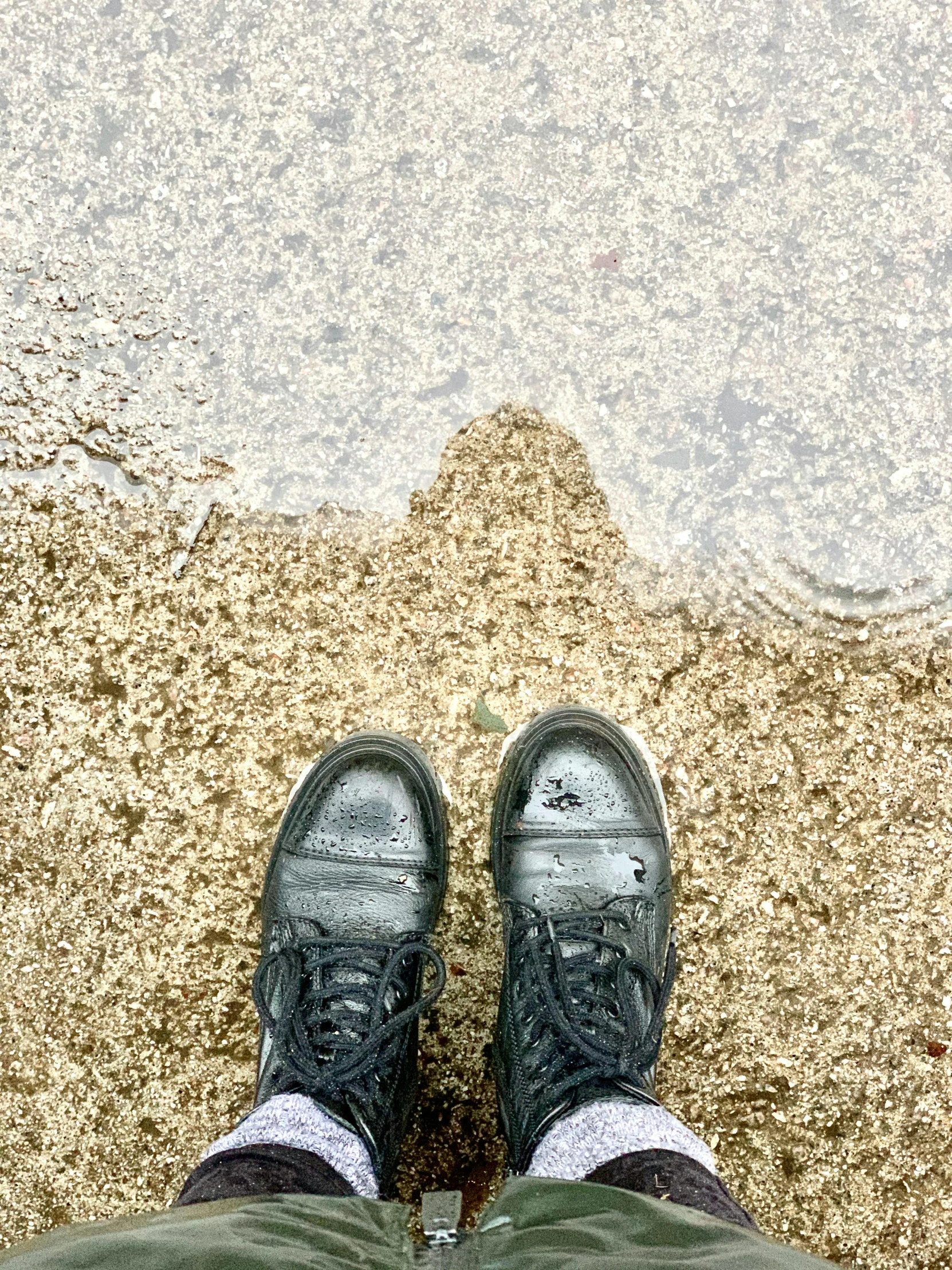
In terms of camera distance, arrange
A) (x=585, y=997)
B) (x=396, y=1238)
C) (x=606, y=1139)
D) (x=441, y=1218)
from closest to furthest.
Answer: (x=396, y=1238) → (x=441, y=1218) → (x=606, y=1139) → (x=585, y=997)

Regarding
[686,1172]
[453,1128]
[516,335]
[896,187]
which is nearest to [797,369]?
[896,187]

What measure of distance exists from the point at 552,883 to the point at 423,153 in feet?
4.53

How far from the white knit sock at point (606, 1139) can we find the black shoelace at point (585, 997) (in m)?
0.06

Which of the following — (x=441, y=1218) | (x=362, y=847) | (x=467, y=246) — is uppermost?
(x=467, y=246)

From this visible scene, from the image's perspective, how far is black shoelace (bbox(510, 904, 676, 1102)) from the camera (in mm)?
1475

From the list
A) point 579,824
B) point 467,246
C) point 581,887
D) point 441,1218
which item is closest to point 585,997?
point 581,887

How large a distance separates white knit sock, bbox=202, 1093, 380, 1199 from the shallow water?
1036mm

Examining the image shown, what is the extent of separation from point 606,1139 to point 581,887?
41 cm

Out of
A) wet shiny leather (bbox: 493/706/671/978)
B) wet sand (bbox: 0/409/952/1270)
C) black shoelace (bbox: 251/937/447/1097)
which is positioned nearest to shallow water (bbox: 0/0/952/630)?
wet sand (bbox: 0/409/952/1270)

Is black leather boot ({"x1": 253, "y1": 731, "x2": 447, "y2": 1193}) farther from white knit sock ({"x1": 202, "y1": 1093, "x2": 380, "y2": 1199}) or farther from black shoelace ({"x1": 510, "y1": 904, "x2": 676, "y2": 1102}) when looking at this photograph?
black shoelace ({"x1": 510, "y1": 904, "x2": 676, "y2": 1102})

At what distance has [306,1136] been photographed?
1363 mm

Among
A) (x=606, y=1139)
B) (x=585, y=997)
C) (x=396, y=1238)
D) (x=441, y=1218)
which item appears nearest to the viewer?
(x=396, y=1238)

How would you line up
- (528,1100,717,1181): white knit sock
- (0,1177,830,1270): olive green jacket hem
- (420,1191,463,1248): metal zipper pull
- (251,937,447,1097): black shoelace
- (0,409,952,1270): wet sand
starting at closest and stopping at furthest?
(0,1177,830,1270): olive green jacket hem
(420,1191,463,1248): metal zipper pull
(528,1100,717,1181): white knit sock
(251,937,447,1097): black shoelace
(0,409,952,1270): wet sand

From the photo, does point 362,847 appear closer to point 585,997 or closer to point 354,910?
point 354,910
